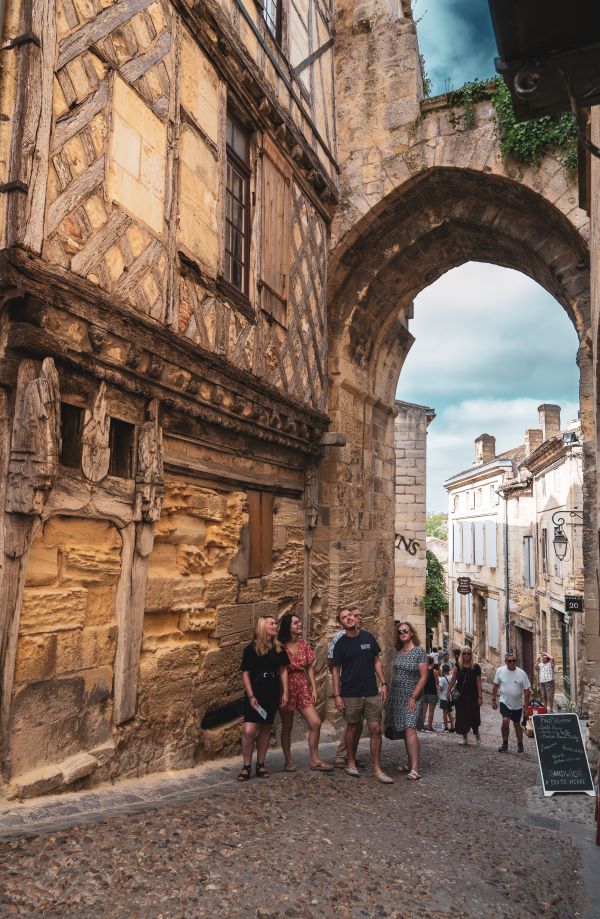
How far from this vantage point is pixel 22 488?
3.22 meters

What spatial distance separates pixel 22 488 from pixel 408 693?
3.16 m

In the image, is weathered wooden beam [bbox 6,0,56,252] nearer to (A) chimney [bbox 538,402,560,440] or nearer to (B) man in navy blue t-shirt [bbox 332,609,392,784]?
(B) man in navy blue t-shirt [bbox 332,609,392,784]

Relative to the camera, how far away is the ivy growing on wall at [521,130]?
7.07 metres

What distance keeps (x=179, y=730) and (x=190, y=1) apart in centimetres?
472

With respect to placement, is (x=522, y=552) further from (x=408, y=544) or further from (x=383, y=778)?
(x=383, y=778)

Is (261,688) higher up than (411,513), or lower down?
lower down

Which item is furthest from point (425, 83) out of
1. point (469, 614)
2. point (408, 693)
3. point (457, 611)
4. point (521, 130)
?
point (457, 611)

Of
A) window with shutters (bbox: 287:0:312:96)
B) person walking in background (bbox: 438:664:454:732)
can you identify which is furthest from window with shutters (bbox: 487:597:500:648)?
window with shutters (bbox: 287:0:312:96)

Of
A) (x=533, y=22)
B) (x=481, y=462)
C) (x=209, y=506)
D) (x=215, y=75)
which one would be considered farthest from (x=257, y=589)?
(x=481, y=462)

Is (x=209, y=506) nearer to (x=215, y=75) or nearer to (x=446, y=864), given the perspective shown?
(x=446, y=864)

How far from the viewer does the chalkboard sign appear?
197 inches

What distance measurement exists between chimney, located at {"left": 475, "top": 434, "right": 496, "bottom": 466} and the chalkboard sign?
21417mm

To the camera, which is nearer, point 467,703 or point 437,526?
point 467,703

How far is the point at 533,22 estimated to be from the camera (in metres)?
1.87
